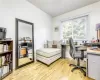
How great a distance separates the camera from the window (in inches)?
144

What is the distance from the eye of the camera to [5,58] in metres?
2.15

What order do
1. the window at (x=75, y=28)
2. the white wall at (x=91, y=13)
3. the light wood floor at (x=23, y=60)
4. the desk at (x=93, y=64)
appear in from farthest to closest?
the window at (x=75, y=28)
the white wall at (x=91, y=13)
the light wood floor at (x=23, y=60)
the desk at (x=93, y=64)

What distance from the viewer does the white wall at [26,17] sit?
2289mm

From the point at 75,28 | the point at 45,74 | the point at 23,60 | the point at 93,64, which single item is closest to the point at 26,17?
the point at 23,60

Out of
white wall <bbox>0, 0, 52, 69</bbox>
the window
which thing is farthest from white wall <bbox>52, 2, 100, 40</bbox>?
white wall <bbox>0, 0, 52, 69</bbox>

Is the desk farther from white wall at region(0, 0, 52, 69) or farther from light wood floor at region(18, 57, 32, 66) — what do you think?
white wall at region(0, 0, 52, 69)

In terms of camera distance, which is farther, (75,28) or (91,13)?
(75,28)

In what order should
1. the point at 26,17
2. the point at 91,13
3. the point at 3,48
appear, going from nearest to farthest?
the point at 3,48 → the point at 26,17 → the point at 91,13

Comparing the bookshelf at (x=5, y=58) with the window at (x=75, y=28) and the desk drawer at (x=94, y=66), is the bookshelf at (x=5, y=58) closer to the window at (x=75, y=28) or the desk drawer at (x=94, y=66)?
the desk drawer at (x=94, y=66)

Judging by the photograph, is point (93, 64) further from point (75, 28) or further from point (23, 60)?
point (75, 28)

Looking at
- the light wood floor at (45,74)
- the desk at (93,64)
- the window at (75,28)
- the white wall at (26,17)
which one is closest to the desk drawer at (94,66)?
the desk at (93,64)

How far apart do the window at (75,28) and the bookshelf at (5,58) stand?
308 centimetres

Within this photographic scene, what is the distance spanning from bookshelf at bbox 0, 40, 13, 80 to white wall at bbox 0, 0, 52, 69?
0.37 m

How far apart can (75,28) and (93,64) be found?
8.14 ft
